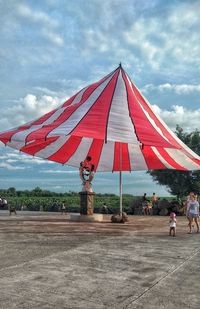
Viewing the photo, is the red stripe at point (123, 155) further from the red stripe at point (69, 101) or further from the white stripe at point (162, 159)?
the red stripe at point (69, 101)

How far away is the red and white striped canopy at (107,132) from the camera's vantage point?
13406 millimetres

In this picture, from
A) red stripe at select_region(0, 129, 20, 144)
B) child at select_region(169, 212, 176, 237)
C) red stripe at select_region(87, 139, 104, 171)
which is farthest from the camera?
red stripe at select_region(87, 139, 104, 171)

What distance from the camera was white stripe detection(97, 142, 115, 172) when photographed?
65.8 ft

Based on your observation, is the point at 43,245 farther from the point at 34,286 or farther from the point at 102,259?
the point at 34,286

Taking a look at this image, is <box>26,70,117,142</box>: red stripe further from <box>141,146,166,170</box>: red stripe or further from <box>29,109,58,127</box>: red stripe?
<box>141,146,166,170</box>: red stripe

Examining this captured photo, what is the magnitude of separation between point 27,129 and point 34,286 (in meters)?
10.4

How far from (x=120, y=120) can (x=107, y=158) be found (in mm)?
6156

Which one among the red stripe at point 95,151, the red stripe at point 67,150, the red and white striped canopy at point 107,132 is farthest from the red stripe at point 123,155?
the red stripe at point 67,150

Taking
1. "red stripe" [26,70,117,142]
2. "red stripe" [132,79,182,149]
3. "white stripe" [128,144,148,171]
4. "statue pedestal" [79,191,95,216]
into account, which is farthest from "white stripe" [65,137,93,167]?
"red stripe" [132,79,182,149]

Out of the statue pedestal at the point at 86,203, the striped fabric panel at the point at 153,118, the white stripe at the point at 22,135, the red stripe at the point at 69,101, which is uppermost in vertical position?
the red stripe at the point at 69,101

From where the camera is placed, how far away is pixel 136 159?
19.5 metres

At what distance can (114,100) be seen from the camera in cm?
1534

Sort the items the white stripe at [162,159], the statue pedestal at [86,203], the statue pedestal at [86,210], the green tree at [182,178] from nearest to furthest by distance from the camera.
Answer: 1. the statue pedestal at [86,210]
2. the statue pedestal at [86,203]
3. the white stripe at [162,159]
4. the green tree at [182,178]

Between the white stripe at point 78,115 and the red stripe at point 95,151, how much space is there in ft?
13.8
